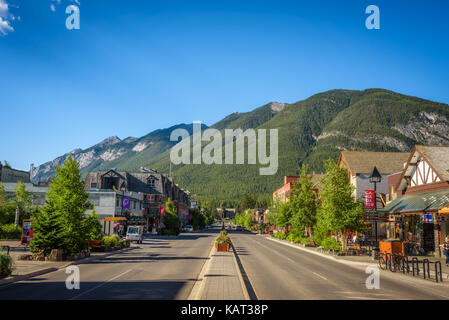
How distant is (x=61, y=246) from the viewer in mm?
22922

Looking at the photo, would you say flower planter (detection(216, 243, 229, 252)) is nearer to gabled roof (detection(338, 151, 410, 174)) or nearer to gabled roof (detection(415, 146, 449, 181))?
gabled roof (detection(415, 146, 449, 181))

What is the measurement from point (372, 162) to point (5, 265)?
46950 mm

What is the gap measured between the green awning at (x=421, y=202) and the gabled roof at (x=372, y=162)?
14.2m

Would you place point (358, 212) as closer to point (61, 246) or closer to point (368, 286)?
point (368, 286)

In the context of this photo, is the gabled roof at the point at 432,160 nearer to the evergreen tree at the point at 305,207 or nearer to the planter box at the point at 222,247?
the evergreen tree at the point at 305,207

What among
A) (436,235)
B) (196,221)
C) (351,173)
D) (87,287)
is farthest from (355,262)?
(196,221)

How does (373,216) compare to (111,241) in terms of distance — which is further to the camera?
(373,216)

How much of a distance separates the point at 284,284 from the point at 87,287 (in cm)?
786

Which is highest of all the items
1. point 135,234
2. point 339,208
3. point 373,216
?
point 339,208

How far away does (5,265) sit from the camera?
1524 cm

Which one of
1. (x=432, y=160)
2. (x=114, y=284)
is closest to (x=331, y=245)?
(x=432, y=160)

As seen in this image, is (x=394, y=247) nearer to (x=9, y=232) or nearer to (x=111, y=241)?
(x=111, y=241)

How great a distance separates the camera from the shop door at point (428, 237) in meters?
32.7
